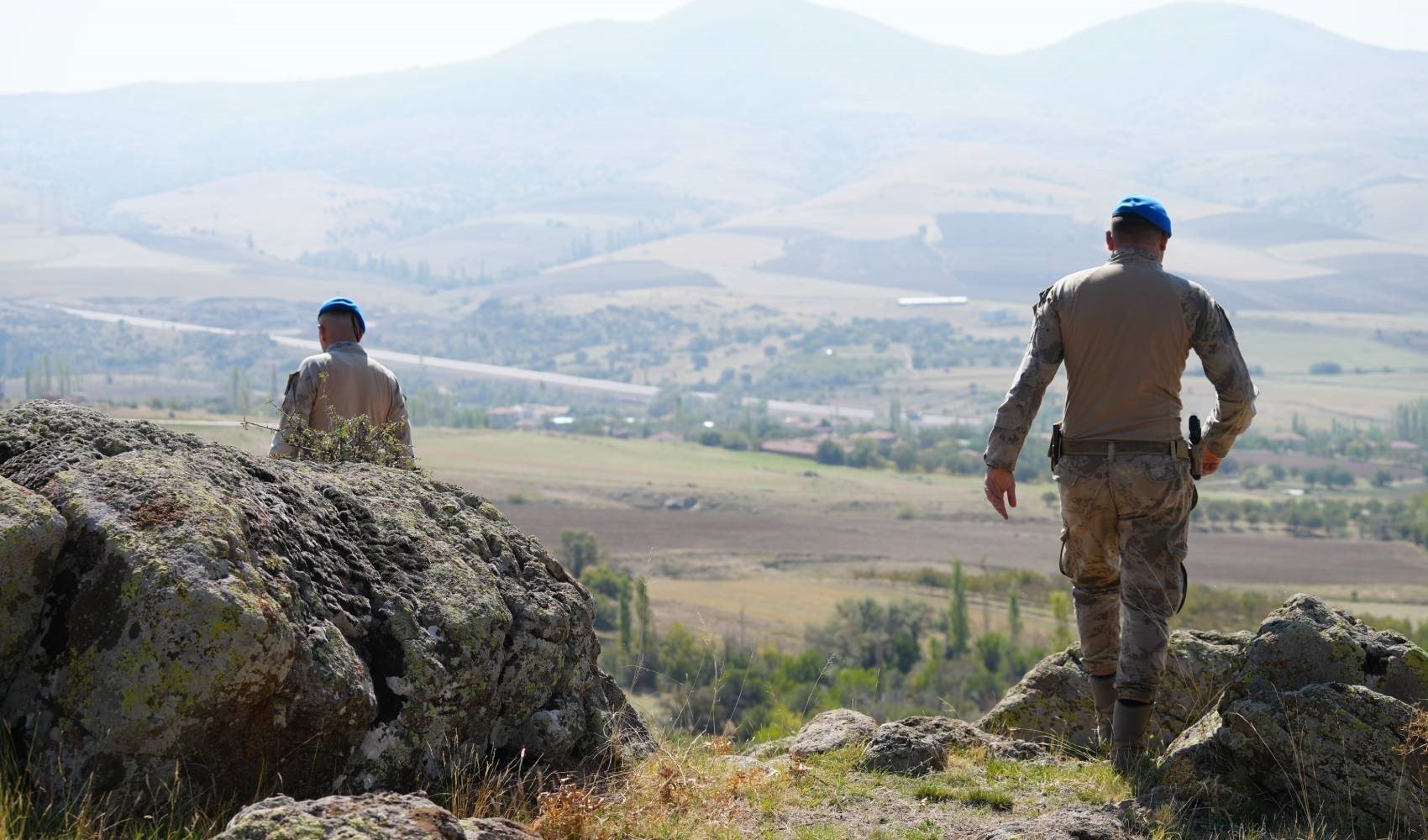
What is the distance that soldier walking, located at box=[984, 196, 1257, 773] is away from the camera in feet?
21.4

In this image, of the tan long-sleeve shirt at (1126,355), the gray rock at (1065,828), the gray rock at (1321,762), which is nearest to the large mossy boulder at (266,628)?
the gray rock at (1065,828)

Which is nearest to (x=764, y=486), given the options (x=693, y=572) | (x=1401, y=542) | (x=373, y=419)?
(x=693, y=572)

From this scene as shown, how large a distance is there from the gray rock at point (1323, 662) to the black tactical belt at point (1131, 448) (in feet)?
2.90

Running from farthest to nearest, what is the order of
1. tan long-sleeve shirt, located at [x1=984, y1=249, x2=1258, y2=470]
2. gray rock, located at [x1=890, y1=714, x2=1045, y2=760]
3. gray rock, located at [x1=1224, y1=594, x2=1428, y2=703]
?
gray rock, located at [x1=890, y1=714, x2=1045, y2=760] → tan long-sleeve shirt, located at [x1=984, y1=249, x2=1258, y2=470] → gray rock, located at [x1=1224, y1=594, x2=1428, y2=703]

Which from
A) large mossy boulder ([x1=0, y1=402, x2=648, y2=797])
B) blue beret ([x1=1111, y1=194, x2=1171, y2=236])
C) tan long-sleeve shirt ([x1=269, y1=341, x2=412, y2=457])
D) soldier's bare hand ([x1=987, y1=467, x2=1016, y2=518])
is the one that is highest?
blue beret ([x1=1111, y1=194, x2=1171, y2=236])

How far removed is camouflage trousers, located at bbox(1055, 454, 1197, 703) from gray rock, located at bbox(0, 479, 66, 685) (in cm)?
436

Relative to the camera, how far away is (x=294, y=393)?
8172 millimetres

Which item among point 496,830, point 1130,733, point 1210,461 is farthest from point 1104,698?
point 496,830

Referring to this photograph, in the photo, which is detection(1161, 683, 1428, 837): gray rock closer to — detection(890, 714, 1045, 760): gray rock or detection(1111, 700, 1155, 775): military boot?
detection(1111, 700, 1155, 775): military boot

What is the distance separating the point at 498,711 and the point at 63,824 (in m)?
1.81

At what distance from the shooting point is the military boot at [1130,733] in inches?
259

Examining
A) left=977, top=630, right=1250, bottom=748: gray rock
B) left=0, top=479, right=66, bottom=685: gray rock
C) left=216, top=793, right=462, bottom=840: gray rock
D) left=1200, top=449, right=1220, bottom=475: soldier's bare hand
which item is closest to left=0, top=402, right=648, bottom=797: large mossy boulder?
left=0, top=479, right=66, bottom=685: gray rock

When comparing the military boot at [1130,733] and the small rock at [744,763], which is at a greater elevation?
the military boot at [1130,733]

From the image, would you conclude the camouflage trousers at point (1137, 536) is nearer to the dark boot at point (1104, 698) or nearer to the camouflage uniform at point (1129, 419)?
the camouflage uniform at point (1129, 419)
